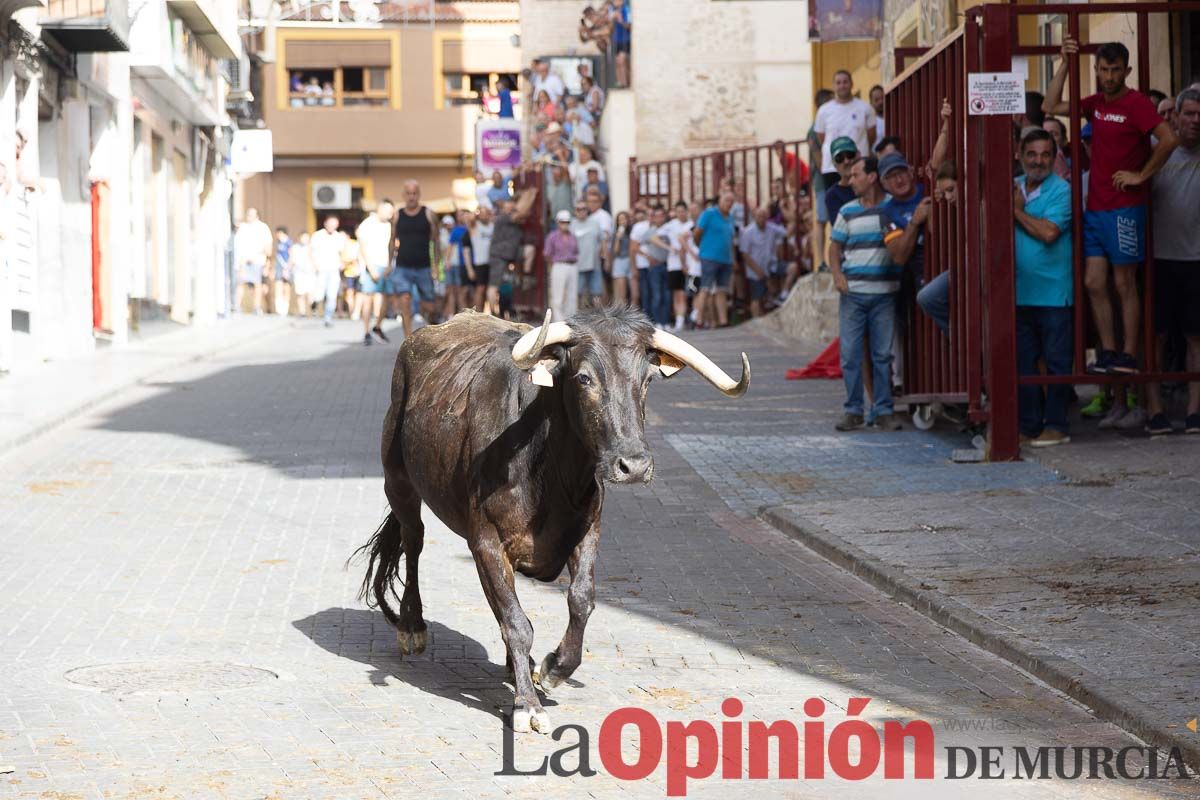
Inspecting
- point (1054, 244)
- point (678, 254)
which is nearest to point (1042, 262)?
point (1054, 244)

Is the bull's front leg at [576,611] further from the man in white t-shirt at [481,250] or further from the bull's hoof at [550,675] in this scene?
the man in white t-shirt at [481,250]

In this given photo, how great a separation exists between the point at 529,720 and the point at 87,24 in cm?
2073

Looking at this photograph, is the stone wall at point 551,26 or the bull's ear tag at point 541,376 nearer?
the bull's ear tag at point 541,376

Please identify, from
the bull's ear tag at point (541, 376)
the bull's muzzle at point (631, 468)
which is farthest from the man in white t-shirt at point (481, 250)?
the bull's muzzle at point (631, 468)

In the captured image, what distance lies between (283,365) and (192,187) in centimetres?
1835

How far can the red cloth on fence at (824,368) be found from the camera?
19625 millimetres

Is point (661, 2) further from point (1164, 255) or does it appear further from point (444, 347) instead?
point (444, 347)

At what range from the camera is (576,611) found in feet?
22.0

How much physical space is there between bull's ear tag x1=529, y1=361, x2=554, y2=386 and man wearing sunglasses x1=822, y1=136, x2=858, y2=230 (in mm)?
10421

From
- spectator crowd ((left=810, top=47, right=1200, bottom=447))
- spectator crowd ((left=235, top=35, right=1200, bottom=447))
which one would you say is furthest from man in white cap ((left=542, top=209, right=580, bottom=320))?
spectator crowd ((left=810, top=47, right=1200, bottom=447))

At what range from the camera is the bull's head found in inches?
247

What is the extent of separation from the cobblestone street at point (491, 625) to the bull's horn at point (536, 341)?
1.20 metres

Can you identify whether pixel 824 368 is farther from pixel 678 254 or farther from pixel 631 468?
pixel 631 468

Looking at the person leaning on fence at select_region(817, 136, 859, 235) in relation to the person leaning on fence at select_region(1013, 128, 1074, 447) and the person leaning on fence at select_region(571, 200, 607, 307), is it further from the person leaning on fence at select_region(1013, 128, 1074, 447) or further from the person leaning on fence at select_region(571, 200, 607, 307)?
the person leaning on fence at select_region(571, 200, 607, 307)
